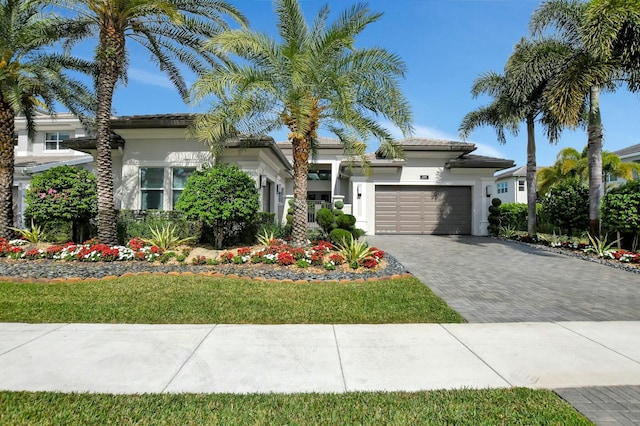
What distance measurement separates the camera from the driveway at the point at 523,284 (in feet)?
18.4

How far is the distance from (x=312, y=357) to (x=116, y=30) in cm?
1108

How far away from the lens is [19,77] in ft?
35.1

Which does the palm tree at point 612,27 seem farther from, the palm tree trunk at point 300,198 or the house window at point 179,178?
the house window at point 179,178

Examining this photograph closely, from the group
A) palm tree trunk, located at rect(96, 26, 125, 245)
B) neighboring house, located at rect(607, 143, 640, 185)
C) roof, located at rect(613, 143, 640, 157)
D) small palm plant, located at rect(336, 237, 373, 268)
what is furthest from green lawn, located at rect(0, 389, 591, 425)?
roof, located at rect(613, 143, 640, 157)

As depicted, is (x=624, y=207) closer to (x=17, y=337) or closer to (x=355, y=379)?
(x=355, y=379)

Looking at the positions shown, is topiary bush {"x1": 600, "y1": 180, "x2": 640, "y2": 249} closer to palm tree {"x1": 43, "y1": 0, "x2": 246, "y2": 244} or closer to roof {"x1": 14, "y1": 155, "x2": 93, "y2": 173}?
palm tree {"x1": 43, "y1": 0, "x2": 246, "y2": 244}

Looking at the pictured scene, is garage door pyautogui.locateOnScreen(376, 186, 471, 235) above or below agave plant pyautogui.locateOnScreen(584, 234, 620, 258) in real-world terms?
above

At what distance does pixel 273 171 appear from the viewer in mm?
16172

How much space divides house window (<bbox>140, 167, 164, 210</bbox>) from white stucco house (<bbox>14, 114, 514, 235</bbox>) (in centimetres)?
4

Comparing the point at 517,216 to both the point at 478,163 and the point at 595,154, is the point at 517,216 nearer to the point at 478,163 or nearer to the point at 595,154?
the point at 478,163

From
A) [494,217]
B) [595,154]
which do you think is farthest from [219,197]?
[494,217]

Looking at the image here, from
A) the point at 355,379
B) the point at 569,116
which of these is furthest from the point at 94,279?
the point at 569,116

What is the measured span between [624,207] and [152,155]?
16.3 meters

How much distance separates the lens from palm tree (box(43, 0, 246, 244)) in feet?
30.9
